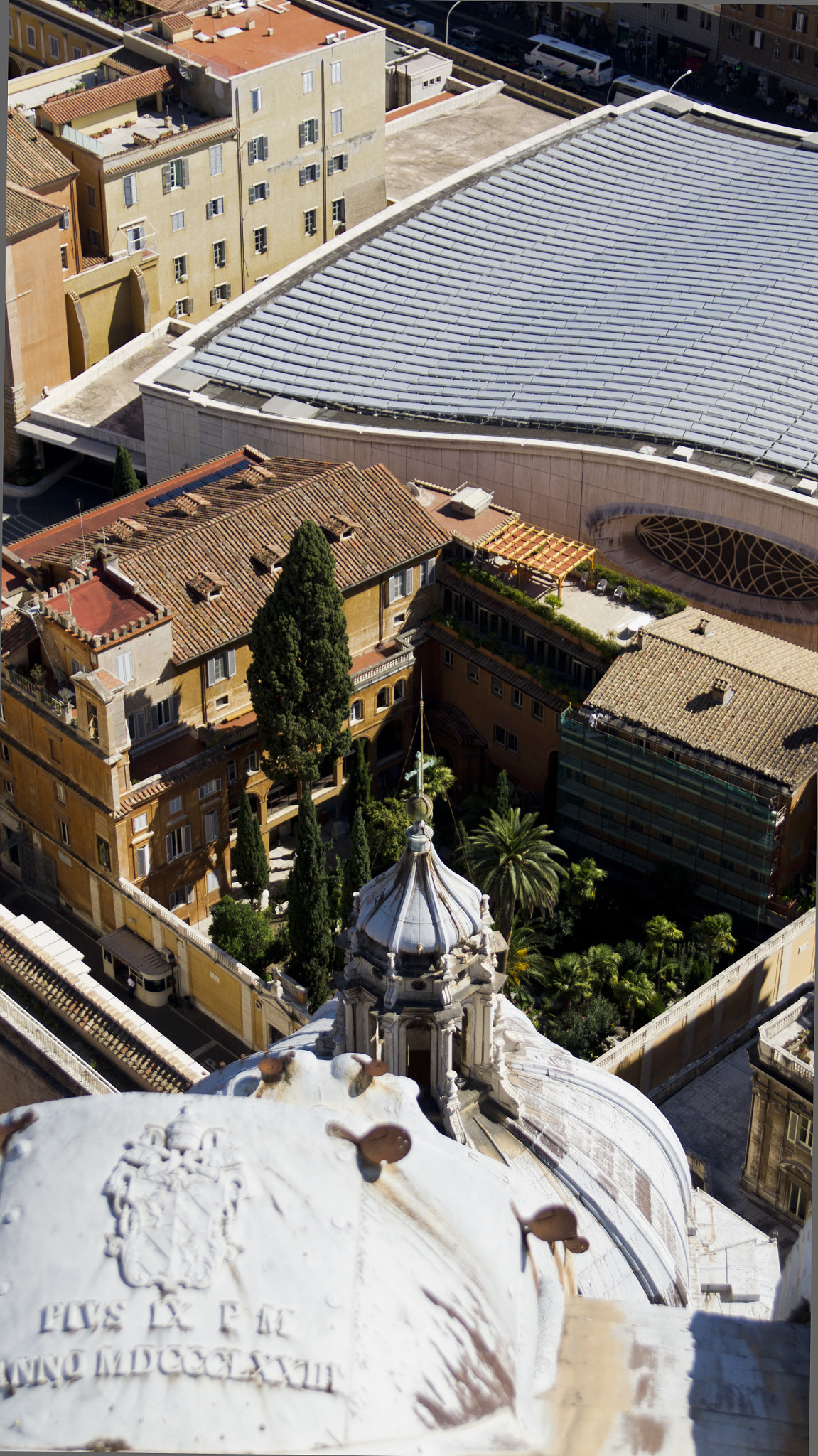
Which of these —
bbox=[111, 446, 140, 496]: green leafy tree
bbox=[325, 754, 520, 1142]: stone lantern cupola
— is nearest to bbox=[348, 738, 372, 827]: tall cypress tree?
bbox=[111, 446, 140, 496]: green leafy tree

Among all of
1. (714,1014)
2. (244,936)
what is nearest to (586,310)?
(244,936)

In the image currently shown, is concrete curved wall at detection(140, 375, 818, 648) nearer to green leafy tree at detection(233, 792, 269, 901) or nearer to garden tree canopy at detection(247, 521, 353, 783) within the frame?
garden tree canopy at detection(247, 521, 353, 783)

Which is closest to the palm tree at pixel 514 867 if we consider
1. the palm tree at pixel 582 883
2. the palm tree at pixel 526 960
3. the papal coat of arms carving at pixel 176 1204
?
the palm tree at pixel 526 960

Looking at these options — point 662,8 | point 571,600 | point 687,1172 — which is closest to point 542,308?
point 571,600

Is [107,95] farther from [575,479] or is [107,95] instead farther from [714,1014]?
[714,1014]

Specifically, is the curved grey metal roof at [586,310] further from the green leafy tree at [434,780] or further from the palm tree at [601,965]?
the palm tree at [601,965]
